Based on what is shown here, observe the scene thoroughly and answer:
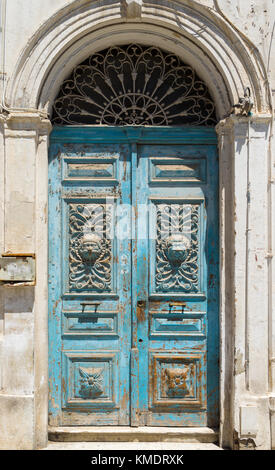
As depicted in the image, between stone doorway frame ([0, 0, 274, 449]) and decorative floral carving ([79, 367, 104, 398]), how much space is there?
0.36 meters

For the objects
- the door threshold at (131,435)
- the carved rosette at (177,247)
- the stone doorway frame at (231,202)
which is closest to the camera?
the stone doorway frame at (231,202)

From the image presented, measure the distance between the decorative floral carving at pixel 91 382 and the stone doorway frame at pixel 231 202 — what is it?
0.36 m

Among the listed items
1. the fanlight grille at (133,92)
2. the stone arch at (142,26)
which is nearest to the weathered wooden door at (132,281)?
the fanlight grille at (133,92)

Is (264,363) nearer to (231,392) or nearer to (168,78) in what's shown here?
(231,392)

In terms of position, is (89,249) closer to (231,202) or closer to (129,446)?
(231,202)

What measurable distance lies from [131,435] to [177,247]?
1.81 meters

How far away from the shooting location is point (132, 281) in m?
4.96

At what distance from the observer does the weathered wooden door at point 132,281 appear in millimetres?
4957

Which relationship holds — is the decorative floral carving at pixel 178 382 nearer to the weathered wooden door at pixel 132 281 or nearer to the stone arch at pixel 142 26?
the weathered wooden door at pixel 132 281

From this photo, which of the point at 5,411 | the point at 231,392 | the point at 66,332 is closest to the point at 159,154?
the point at 66,332

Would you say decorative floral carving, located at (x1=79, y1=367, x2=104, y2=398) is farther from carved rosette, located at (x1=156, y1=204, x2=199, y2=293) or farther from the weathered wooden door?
carved rosette, located at (x1=156, y1=204, x2=199, y2=293)

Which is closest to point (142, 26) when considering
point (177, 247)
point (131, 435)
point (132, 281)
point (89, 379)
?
point (177, 247)

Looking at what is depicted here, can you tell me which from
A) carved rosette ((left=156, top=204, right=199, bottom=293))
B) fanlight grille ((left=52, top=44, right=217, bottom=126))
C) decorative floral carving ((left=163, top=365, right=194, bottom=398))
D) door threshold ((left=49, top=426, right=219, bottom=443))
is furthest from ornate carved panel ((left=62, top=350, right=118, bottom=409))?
fanlight grille ((left=52, top=44, right=217, bottom=126))

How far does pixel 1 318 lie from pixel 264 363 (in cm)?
240
